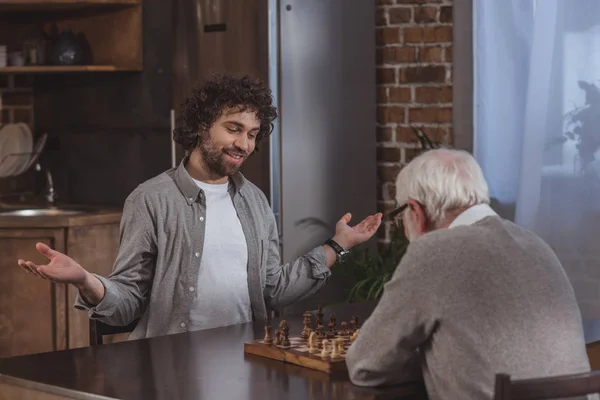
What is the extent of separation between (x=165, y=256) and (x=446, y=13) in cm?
198

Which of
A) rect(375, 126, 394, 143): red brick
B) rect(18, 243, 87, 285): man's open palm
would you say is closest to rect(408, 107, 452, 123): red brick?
rect(375, 126, 394, 143): red brick

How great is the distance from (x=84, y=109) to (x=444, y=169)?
341 centimetres

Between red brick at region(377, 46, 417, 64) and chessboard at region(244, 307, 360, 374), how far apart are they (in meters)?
2.18

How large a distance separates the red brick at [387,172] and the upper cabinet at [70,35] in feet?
3.96

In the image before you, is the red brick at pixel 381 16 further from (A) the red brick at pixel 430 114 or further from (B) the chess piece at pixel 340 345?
(B) the chess piece at pixel 340 345

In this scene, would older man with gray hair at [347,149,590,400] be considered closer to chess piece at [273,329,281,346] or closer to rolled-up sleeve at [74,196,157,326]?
chess piece at [273,329,281,346]

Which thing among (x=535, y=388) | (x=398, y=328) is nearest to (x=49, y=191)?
(x=398, y=328)

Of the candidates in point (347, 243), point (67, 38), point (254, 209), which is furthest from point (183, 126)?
point (67, 38)

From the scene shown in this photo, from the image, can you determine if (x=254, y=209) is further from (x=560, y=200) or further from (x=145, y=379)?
(x=560, y=200)

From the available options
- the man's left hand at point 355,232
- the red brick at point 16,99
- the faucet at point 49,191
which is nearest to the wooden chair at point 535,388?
the man's left hand at point 355,232

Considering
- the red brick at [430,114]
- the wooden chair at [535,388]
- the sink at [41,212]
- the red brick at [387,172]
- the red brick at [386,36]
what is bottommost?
the wooden chair at [535,388]

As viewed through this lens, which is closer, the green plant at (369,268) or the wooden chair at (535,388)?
the wooden chair at (535,388)

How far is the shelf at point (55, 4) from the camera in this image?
5109mm

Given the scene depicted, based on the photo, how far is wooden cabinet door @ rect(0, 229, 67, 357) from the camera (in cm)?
484
